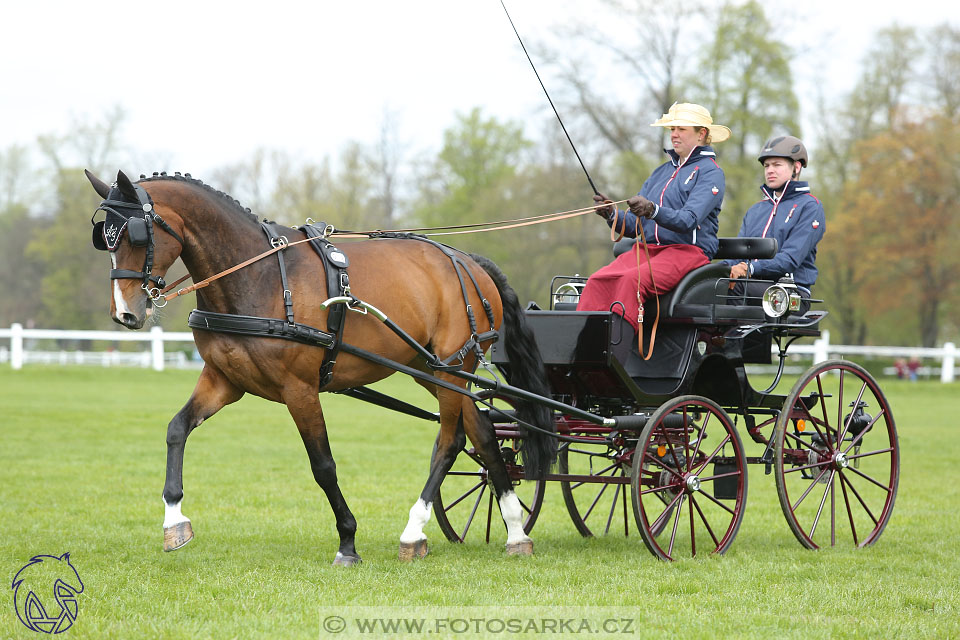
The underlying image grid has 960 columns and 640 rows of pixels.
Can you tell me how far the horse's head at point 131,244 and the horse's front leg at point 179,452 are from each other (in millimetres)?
551

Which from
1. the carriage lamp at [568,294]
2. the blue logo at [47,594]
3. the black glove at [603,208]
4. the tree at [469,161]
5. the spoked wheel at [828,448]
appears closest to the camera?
the blue logo at [47,594]

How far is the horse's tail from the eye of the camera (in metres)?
6.41

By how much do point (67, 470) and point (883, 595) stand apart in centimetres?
774

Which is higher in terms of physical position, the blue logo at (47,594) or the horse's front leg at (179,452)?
the horse's front leg at (179,452)

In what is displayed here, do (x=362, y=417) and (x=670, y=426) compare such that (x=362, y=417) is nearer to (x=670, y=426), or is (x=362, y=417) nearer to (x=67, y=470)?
(x=67, y=470)

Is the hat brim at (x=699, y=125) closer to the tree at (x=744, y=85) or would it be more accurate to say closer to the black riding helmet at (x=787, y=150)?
the black riding helmet at (x=787, y=150)

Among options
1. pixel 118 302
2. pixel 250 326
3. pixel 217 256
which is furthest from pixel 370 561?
pixel 118 302

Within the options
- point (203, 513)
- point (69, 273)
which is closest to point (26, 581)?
point (203, 513)

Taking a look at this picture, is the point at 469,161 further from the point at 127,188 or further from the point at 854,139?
the point at 127,188

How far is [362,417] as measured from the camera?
17.2 m

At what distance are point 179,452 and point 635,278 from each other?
2.78 meters

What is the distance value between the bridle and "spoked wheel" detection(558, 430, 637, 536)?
8.50 ft

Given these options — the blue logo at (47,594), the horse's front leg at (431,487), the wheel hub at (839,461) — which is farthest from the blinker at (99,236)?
the wheel hub at (839,461)

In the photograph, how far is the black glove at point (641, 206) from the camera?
599 centimetres
